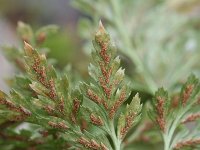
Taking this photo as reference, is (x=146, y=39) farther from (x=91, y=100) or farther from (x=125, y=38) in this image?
(x=91, y=100)

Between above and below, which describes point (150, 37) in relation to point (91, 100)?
above

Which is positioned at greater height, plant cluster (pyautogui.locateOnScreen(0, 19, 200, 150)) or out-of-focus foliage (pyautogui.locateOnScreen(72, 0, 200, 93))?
out-of-focus foliage (pyautogui.locateOnScreen(72, 0, 200, 93))

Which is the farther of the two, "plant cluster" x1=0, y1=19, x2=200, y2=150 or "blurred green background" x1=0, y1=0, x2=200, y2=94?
"blurred green background" x1=0, y1=0, x2=200, y2=94

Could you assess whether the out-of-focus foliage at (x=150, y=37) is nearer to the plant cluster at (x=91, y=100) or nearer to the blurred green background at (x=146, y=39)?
the blurred green background at (x=146, y=39)

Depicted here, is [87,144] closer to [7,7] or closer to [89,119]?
[89,119]

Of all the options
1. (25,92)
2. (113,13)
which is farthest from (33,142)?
(113,13)

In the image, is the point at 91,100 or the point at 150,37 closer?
the point at 91,100

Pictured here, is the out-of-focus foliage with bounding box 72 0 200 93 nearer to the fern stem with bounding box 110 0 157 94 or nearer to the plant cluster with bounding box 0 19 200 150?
the fern stem with bounding box 110 0 157 94

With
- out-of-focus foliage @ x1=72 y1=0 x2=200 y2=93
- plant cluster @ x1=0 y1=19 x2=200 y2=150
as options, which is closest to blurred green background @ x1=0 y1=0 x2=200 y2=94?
out-of-focus foliage @ x1=72 y1=0 x2=200 y2=93

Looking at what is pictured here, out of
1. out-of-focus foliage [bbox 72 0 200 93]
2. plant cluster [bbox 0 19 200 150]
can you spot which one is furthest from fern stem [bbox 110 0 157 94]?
plant cluster [bbox 0 19 200 150]

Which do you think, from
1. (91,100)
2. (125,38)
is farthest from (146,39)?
(91,100)

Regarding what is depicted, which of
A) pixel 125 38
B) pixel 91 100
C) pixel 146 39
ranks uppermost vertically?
pixel 146 39
